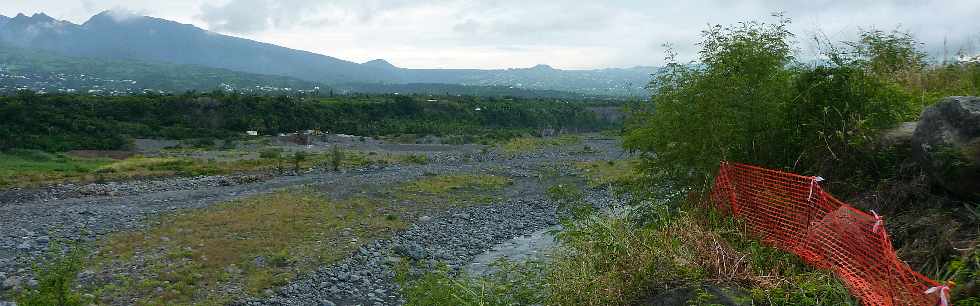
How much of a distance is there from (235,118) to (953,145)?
6394cm

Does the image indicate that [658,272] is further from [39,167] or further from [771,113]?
[39,167]

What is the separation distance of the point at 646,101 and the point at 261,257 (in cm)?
932

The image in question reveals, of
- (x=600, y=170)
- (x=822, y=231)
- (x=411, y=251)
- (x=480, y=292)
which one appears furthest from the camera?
(x=600, y=170)

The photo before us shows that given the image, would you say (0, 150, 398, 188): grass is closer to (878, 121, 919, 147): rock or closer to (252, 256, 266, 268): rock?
(252, 256, 266, 268): rock

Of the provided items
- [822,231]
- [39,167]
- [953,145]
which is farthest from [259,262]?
[39,167]

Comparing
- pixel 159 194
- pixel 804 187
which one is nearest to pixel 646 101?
pixel 804 187

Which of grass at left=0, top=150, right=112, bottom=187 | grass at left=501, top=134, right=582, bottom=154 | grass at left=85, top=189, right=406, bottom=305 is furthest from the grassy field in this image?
grass at left=501, top=134, right=582, bottom=154

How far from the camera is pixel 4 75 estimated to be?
160625 mm

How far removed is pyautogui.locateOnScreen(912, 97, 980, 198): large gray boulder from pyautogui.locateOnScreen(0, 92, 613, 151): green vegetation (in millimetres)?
47465

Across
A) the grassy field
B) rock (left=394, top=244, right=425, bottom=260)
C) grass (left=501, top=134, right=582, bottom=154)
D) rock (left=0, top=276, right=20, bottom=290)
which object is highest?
rock (left=0, top=276, right=20, bottom=290)

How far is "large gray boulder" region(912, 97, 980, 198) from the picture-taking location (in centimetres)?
651

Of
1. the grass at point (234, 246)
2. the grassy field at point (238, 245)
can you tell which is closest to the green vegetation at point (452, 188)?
the grassy field at point (238, 245)

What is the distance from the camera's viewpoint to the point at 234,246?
15.5 m

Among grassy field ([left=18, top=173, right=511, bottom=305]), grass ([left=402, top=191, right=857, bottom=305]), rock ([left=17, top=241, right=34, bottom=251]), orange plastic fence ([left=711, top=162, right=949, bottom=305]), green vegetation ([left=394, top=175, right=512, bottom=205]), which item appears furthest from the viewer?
green vegetation ([left=394, top=175, right=512, bottom=205])
